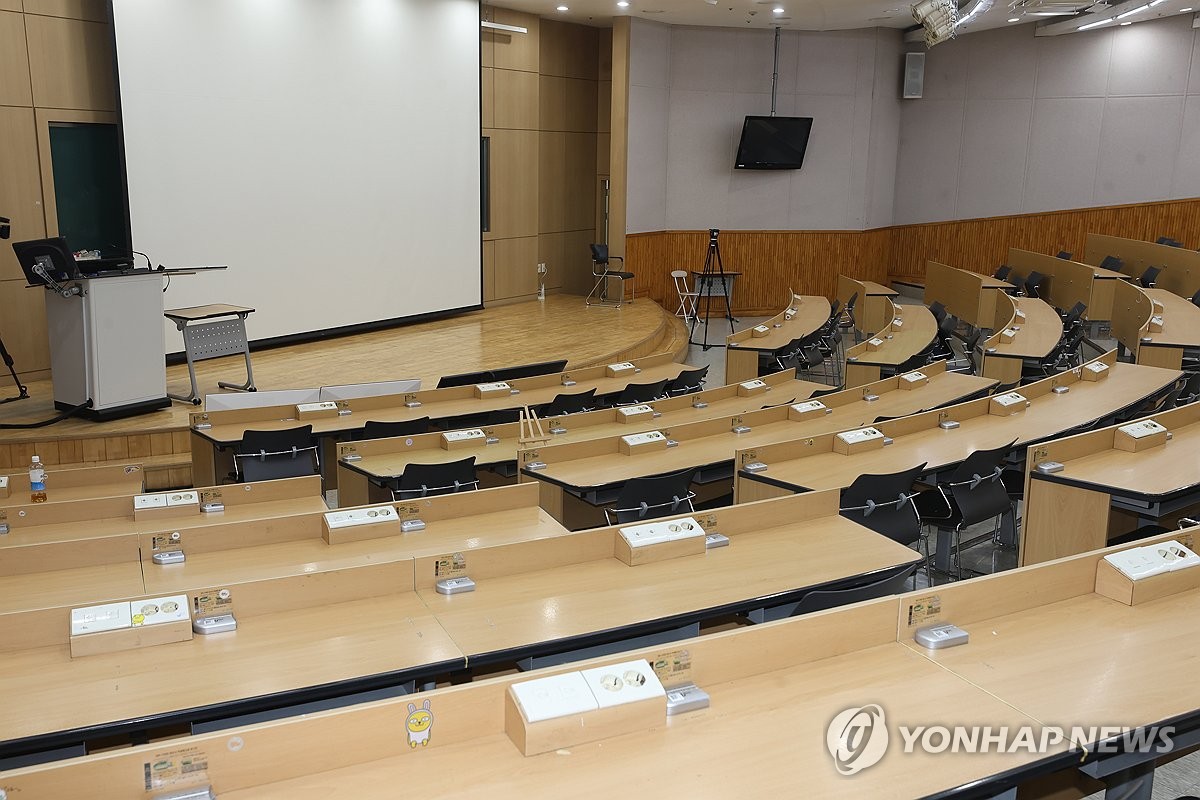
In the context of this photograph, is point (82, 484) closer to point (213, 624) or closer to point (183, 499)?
point (183, 499)

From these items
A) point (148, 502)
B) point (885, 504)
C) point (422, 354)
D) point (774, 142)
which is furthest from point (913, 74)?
point (148, 502)

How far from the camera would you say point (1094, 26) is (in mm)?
14398

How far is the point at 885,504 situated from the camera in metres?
5.11

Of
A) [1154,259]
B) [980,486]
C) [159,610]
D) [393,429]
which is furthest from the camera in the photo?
[1154,259]

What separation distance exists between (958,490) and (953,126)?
40.6 ft

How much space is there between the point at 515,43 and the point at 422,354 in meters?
5.48

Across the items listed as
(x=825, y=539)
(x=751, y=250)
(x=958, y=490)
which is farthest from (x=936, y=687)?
(x=751, y=250)

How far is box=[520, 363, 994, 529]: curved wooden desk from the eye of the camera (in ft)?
17.8

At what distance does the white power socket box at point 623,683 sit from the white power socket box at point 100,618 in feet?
5.07

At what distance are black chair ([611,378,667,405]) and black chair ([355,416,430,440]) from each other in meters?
1.59

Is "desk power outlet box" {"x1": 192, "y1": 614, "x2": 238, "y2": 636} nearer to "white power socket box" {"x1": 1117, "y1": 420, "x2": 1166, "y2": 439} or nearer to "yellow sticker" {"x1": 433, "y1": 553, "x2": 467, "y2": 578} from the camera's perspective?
"yellow sticker" {"x1": 433, "y1": 553, "x2": 467, "y2": 578}

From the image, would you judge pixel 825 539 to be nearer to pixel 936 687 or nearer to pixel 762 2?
pixel 936 687

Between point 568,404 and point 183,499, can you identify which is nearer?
point 183,499

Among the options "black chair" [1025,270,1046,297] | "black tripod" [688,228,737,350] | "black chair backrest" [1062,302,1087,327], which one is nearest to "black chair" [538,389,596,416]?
"black chair backrest" [1062,302,1087,327]
